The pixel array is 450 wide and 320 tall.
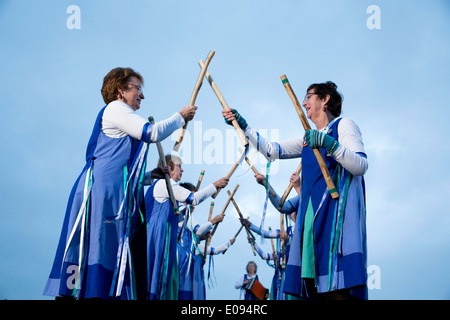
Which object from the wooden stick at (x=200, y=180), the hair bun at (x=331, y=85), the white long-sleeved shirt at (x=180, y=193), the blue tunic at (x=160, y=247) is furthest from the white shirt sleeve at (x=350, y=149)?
the wooden stick at (x=200, y=180)

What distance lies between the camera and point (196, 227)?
7020 mm

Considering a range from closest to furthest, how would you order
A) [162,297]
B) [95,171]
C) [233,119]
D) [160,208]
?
[95,171]
[233,119]
[162,297]
[160,208]

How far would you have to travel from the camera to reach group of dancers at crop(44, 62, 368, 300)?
2.80 metres

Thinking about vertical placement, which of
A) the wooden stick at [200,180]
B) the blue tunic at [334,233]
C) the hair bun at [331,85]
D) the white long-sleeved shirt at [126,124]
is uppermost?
the wooden stick at [200,180]

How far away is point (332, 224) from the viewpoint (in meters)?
2.85

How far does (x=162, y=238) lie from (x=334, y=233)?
2.48 m

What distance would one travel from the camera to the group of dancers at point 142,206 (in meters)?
2.80

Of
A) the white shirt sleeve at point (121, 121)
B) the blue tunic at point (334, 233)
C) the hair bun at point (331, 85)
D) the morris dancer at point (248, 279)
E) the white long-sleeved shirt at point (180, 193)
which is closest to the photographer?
the blue tunic at point (334, 233)

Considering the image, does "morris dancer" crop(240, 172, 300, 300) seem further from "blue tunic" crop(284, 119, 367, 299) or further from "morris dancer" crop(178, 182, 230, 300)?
"blue tunic" crop(284, 119, 367, 299)

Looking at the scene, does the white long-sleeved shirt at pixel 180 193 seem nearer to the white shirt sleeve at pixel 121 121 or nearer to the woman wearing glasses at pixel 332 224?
the white shirt sleeve at pixel 121 121
